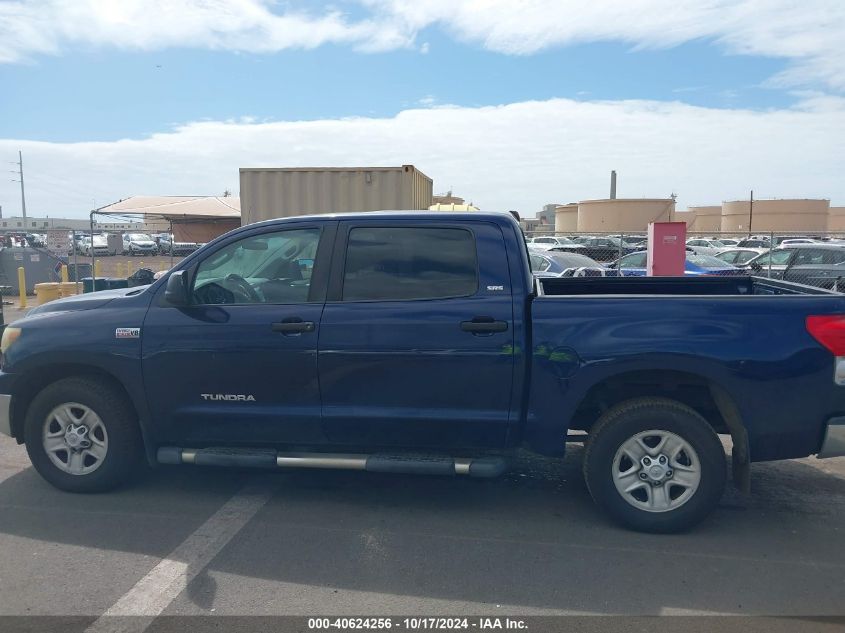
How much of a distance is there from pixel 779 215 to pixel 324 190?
5835 cm

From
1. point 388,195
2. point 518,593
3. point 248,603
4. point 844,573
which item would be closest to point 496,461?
point 518,593

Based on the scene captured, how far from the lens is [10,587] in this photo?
387 cm

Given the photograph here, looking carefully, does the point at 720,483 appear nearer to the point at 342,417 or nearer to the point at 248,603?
the point at 342,417

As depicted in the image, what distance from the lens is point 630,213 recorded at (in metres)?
50.2

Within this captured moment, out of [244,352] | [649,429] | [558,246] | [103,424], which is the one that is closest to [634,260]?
[558,246]

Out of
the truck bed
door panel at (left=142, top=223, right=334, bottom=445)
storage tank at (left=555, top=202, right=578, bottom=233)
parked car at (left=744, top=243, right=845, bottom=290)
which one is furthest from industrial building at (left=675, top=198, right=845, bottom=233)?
door panel at (left=142, top=223, right=334, bottom=445)

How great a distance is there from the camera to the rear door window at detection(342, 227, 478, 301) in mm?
4703

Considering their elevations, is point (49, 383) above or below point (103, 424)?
above

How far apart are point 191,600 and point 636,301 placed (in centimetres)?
291

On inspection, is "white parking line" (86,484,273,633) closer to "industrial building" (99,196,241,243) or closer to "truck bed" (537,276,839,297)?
"truck bed" (537,276,839,297)

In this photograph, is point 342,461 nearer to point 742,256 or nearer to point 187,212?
point 187,212

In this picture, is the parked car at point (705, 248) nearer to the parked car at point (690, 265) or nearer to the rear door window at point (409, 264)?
the parked car at point (690, 265)

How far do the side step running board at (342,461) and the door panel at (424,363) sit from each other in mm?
110

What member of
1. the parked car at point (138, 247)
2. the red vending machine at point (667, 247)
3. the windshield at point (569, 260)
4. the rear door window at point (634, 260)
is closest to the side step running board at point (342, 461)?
the red vending machine at point (667, 247)
